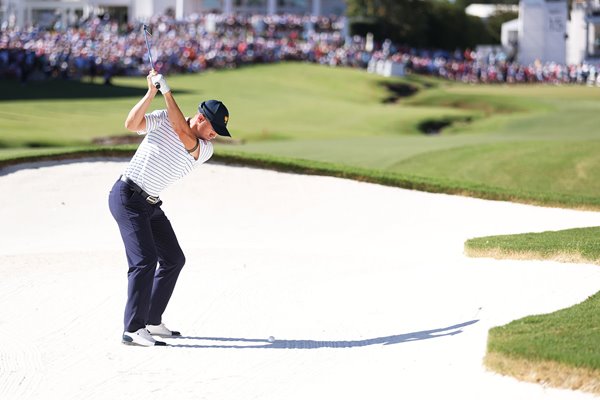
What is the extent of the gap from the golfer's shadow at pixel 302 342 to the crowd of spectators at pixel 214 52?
3762cm

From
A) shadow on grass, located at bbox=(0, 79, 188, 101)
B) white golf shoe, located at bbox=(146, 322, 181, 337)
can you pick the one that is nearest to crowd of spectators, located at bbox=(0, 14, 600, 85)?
shadow on grass, located at bbox=(0, 79, 188, 101)

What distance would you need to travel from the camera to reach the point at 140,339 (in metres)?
8.86

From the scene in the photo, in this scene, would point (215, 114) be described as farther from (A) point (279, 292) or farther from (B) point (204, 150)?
(A) point (279, 292)

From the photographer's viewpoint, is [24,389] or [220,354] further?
[220,354]

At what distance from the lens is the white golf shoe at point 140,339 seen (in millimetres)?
8859

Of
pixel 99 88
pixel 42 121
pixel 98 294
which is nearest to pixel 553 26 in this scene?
pixel 99 88

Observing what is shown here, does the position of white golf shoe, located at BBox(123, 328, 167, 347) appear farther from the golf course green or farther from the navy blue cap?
the golf course green

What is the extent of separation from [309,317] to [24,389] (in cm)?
293

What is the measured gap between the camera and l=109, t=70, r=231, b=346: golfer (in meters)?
8.73

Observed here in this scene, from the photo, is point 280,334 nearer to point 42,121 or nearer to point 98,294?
point 98,294

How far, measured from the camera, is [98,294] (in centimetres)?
1070

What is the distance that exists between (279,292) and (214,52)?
47.9 metres

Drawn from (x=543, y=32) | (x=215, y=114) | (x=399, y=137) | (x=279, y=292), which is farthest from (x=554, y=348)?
(x=543, y=32)

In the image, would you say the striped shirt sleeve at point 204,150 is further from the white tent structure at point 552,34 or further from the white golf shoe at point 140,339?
the white tent structure at point 552,34
